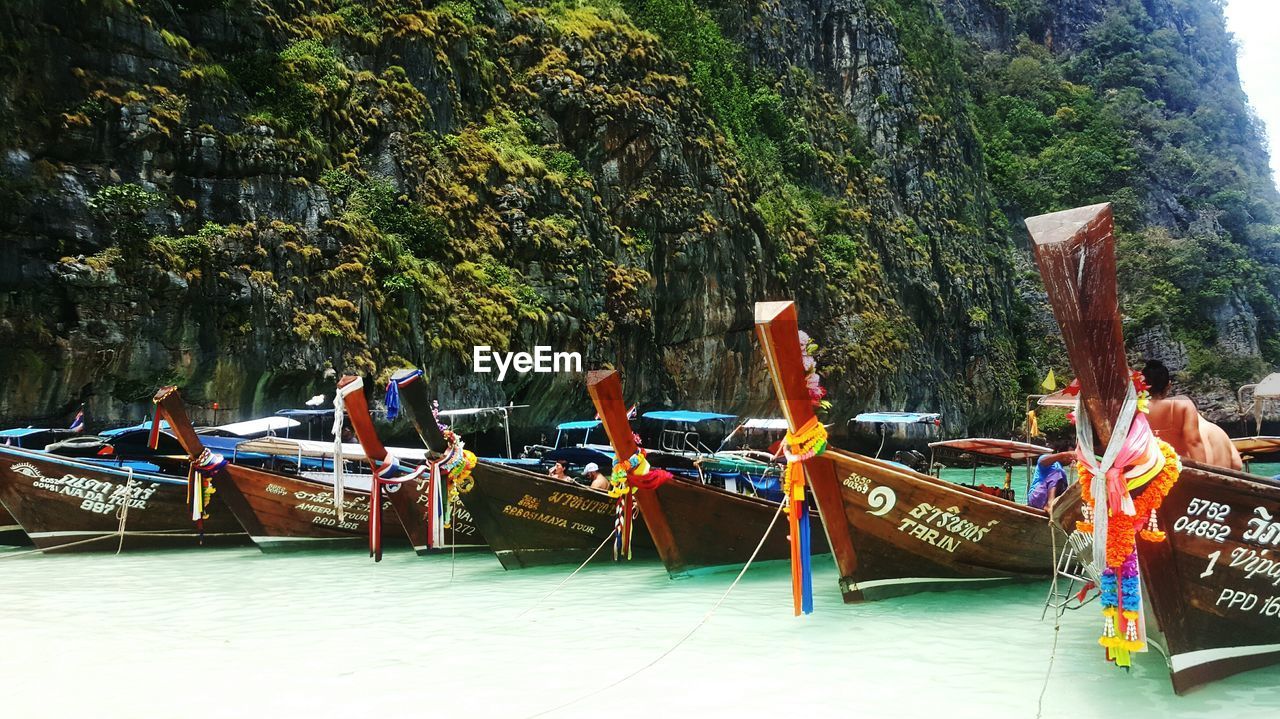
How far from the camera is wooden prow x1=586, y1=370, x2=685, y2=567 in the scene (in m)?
9.15

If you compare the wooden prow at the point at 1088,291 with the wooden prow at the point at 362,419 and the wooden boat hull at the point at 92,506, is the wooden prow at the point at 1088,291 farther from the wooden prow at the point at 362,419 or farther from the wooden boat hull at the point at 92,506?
the wooden boat hull at the point at 92,506

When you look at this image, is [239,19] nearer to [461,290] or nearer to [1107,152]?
[461,290]

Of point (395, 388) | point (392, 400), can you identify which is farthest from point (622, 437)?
point (392, 400)

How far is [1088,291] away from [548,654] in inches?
166

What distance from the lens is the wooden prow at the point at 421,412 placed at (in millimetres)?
9555

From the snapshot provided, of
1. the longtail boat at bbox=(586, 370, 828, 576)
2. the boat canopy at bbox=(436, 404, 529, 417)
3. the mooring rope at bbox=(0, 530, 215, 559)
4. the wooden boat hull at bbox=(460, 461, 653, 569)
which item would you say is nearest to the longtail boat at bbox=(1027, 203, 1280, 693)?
the longtail boat at bbox=(586, 370, 828, 576)

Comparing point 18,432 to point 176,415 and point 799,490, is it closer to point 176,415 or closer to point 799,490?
point 176,415

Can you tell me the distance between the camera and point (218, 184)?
1980 cm

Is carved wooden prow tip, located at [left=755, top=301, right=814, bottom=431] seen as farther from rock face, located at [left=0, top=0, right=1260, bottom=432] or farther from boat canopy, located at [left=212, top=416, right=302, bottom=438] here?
rock face, located at [left=0, top=0, right=1260, bottom=432]

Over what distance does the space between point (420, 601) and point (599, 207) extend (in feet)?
65.8

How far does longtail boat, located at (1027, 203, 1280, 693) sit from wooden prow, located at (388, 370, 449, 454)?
6371 mm

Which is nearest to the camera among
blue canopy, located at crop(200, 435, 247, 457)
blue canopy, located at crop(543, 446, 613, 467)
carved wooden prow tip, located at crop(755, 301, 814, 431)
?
carved wooden prow tip, located at crop(755, 301, 814, 431)

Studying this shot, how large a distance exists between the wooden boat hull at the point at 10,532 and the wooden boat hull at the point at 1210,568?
14719mm

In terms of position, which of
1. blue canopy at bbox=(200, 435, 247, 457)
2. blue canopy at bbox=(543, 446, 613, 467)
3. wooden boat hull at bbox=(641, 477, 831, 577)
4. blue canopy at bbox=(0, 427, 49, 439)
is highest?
blue canopy at bbox=(0, 427, 49, 439)
